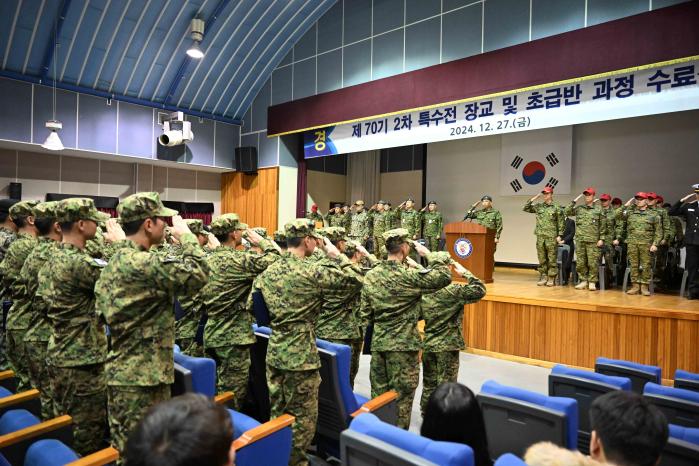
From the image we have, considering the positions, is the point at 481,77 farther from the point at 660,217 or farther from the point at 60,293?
the point at 60,293

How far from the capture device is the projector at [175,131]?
396 inches

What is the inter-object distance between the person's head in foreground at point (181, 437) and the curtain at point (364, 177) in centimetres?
1305

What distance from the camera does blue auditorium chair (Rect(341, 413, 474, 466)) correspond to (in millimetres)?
1155

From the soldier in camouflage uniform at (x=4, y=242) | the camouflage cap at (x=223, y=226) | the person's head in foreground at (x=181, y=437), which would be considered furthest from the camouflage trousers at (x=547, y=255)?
the person's head in foreground at (x=181, y=437)

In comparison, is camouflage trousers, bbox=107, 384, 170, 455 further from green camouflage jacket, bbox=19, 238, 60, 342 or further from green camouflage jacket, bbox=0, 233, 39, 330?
green camouflage jacket, bbox=0, 233, 39, 330

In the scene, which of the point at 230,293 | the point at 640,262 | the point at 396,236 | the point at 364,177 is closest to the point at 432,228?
the point at 640,262

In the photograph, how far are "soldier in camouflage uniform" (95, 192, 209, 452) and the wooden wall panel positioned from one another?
30.3ft

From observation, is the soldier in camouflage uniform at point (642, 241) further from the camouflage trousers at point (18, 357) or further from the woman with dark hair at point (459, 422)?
the camouflage trousers at point (18, 357)

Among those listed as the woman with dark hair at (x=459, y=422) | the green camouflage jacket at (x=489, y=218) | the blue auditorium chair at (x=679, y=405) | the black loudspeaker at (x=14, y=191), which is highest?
the black loudspeaker at (x=14, y=191)

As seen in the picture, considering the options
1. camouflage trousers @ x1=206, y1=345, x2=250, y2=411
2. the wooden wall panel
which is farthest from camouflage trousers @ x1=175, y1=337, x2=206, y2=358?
the wooden wall panel

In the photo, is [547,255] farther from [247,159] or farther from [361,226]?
[247,159]

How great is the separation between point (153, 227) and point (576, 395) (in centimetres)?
217

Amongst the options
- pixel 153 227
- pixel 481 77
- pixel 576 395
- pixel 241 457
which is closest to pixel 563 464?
pixel 241 457

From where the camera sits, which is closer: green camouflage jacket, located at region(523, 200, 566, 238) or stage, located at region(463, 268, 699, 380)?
stage, located at region(463, 268, 699, 380)
